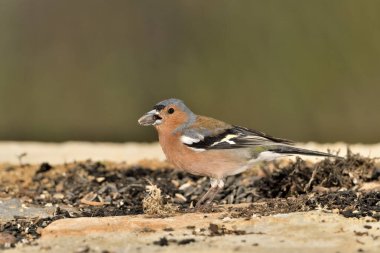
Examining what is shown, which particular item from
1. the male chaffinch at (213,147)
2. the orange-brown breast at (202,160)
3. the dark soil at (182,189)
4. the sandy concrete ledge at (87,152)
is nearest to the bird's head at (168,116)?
the male chaffinch at (213,147)

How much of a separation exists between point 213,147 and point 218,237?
1728 mm

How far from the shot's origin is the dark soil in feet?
23.7

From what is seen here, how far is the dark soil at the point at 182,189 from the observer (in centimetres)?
721

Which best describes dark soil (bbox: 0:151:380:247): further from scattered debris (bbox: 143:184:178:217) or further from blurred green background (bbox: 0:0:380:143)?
blurred green background (bbox: 0:0:380:143)

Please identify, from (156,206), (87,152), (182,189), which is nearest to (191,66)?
(87,152)

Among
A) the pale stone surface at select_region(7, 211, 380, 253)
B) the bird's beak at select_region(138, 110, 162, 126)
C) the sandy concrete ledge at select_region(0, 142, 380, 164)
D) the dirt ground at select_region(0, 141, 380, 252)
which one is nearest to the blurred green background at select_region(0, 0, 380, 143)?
the sandy concrete ledge at select_region(0, 142, 380, 164)

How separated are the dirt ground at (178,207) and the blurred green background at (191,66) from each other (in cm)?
498

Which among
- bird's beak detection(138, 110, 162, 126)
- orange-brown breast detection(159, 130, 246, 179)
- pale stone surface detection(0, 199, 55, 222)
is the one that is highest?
bird's beak detection(138, 110, 162, 126)

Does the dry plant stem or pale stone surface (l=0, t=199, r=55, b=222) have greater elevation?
the dry plant stem

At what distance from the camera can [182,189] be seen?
907cm

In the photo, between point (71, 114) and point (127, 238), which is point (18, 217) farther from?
point (71, 114)

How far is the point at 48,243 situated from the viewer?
631 centimetres

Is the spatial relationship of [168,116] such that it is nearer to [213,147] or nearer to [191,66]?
[213,147]

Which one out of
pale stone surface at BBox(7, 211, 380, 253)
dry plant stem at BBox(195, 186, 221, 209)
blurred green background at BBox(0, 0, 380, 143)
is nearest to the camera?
pale stone surface at BBox(7, 211, 380, 253)
